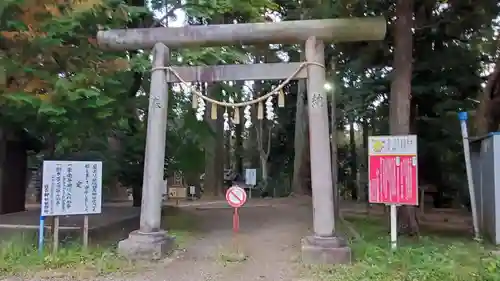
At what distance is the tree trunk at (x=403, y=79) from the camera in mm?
10391

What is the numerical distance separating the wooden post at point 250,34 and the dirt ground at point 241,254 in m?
3.76

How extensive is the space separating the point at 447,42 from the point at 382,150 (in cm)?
720

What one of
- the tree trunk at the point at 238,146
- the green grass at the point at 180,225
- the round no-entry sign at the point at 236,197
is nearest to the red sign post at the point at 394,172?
the round no-entry sign at the point at 236,197

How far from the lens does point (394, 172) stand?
778 centimetres

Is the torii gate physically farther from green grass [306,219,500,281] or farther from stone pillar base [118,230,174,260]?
green grass [306,219,500,281]

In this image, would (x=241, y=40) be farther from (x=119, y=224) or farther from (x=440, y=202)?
(x=440, y=202)

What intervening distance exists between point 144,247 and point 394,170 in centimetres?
442

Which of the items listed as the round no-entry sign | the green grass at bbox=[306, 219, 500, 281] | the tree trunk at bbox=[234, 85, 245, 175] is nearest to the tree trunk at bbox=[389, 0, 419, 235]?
the green grass at bbox=[306, 219, 500, 281]

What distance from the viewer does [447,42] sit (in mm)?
13484

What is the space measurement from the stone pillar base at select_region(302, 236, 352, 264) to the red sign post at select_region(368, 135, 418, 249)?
0.92 m

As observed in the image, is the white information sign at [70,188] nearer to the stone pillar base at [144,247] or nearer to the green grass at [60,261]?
the green grass at [60,261]

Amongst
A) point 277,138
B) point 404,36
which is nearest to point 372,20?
point 404,36

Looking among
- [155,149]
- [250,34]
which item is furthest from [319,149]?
[155,149]

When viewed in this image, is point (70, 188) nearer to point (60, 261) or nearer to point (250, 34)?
point (60, 261)
